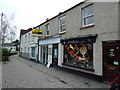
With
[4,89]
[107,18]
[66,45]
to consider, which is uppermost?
[107,18]

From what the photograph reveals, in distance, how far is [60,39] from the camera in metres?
11.3

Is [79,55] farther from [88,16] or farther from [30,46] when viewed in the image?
[30,46]

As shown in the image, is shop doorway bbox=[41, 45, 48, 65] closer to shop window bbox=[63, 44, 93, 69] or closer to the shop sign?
shop window bbox=[63, 44, 93, 69]

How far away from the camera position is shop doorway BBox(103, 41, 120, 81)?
21.3 feet

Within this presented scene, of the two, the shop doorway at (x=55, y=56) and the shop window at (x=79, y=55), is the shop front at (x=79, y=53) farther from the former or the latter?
the shop doorway at (x=55, y=56)

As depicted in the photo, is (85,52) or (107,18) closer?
(107,18)

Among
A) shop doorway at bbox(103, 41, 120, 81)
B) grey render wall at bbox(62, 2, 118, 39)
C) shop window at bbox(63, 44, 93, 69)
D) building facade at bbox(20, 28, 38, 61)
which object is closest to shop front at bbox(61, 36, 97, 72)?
shop window at bbox(63, 44, 93, 69)

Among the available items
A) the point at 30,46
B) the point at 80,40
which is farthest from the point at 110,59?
the point at 30,46

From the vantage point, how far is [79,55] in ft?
31.0

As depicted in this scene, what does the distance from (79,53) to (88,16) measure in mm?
2986

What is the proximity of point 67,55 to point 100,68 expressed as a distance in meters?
4.09

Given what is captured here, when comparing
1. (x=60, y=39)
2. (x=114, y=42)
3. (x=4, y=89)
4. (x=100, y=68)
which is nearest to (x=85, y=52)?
(x=100, y=68)

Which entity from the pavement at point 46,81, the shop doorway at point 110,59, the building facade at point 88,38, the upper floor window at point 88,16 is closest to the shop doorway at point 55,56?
the building facade at point 88,38

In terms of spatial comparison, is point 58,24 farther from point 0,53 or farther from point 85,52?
point 0,53
